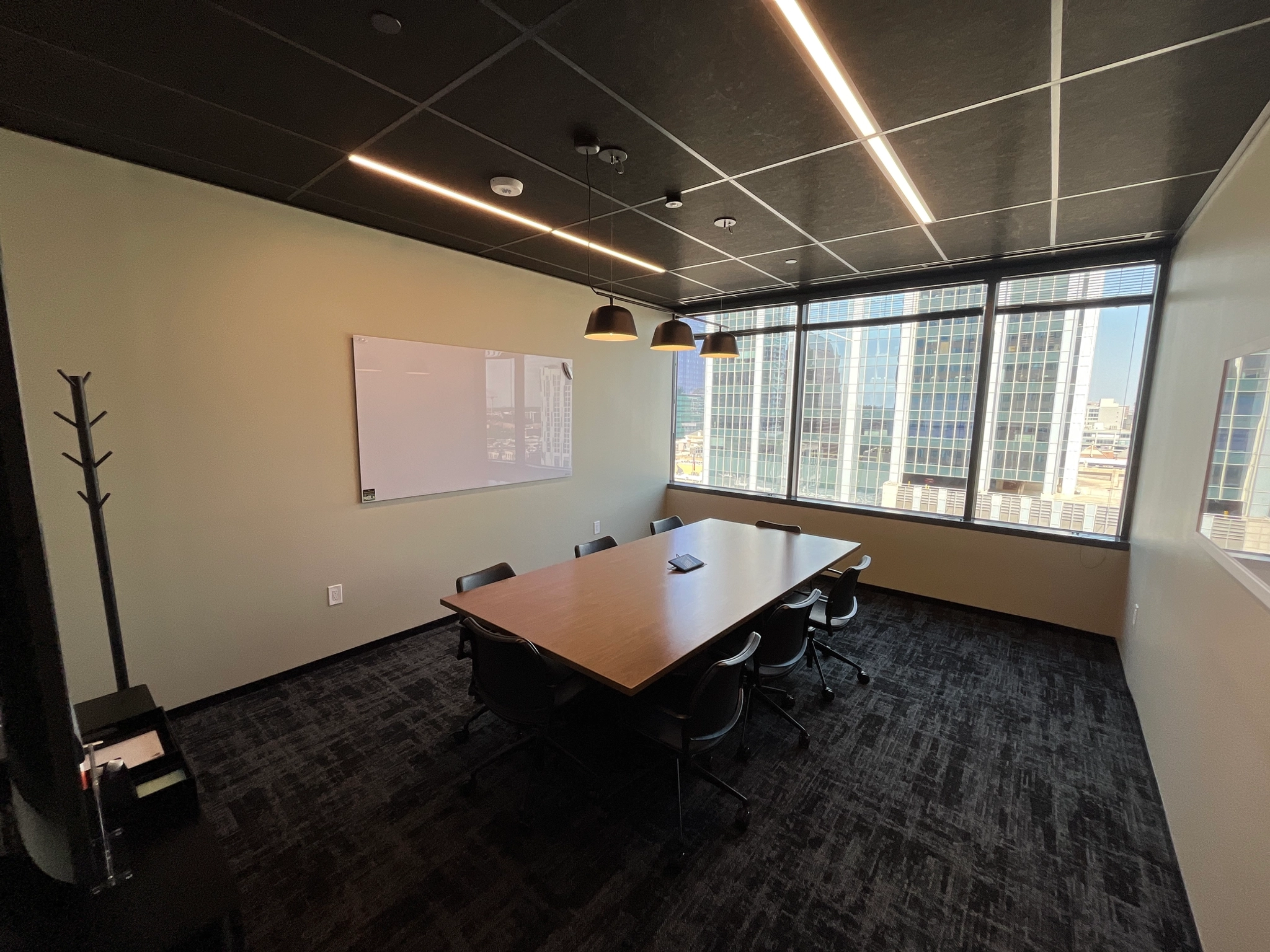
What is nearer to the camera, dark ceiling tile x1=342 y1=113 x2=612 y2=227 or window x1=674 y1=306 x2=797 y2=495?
dark ceiling tile x1=342 y1=113 x2=612 y2=227

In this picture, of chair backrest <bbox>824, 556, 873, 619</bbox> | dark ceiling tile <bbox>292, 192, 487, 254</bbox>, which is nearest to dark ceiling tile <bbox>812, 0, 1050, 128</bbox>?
chair backrest <bbox>824, 556, 873, 619</bbox>

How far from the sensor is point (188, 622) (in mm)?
2725

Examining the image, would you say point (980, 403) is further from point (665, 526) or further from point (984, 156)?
point (665, 526)

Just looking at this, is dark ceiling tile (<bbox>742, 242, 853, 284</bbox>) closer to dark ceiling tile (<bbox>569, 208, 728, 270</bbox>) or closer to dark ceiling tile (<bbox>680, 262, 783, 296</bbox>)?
dark ceiling tile (<bbox>680, 262, 783, 296</bbox>)

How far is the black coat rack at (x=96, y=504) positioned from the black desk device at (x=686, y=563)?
2.67m

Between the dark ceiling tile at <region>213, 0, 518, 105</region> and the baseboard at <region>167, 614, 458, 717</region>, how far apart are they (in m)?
3.25

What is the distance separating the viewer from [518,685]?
80.8 inches

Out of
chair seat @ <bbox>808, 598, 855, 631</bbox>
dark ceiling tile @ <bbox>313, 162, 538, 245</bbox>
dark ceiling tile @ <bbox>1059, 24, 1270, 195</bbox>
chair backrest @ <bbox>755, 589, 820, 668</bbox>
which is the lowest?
chair seat @ <bbox>808, 598, 855, 631</bbox>

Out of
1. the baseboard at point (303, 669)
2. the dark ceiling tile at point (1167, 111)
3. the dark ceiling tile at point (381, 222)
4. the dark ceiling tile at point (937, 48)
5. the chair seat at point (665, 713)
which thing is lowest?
the baseboard at point (303, 669)

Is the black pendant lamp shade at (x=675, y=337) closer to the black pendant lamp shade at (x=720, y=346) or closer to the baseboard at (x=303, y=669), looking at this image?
the black pendant lamp shade at (x=720, y=346)

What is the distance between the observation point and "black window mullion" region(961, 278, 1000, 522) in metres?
4.06

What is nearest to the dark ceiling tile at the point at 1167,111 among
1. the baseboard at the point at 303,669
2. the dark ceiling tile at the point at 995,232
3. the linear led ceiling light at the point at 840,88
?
the dark ceiling tile at the point at 995,232

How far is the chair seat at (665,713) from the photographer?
6.46ft

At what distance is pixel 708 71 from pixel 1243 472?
2.24 m
